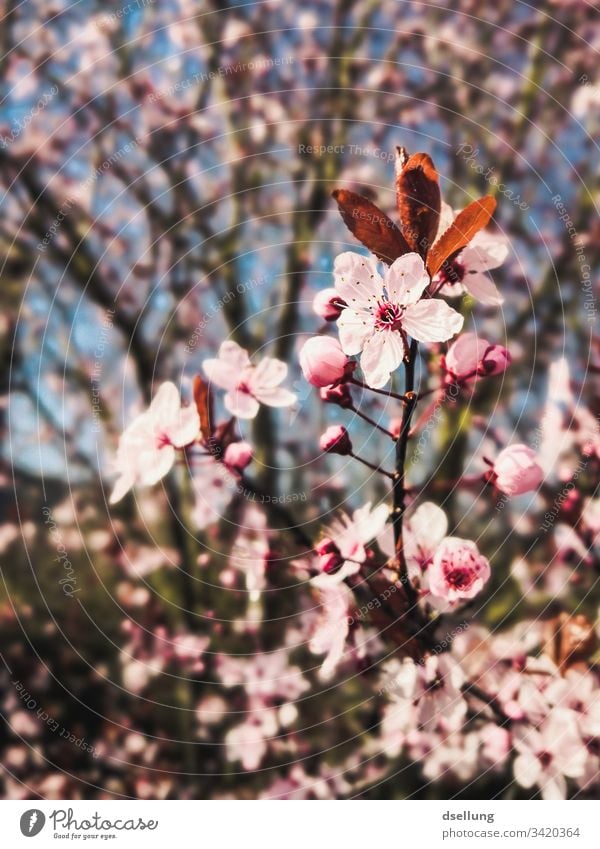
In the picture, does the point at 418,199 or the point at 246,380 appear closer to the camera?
the point at 418,199

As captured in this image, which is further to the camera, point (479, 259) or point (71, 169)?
point (71, 169)

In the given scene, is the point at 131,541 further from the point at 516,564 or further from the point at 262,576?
the point at 516,564

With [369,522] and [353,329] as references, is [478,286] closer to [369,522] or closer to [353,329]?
[353,329]

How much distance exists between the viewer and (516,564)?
1.04m

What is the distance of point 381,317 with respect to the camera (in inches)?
26.1

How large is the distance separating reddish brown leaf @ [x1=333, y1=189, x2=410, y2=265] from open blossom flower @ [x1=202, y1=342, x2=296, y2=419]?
21 cm

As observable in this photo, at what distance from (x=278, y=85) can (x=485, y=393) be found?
0.59 m

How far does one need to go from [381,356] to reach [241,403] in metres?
0.21

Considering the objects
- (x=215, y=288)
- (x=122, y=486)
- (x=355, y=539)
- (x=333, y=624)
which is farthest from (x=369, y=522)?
(x=215, y=288)

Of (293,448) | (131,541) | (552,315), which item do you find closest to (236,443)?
(293,448)

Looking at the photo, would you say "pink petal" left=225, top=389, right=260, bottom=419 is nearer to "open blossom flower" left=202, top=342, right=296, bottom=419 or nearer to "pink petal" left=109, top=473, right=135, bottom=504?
"open blossom flower" left=202, top=342, right=296, bottom=419
